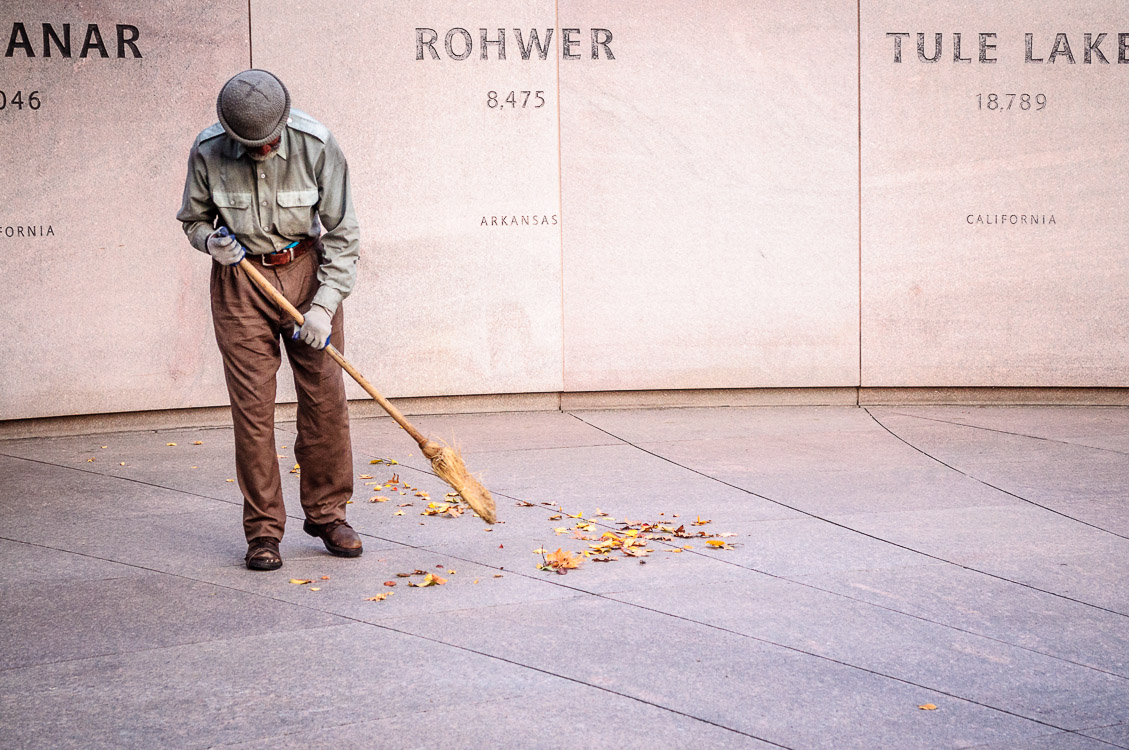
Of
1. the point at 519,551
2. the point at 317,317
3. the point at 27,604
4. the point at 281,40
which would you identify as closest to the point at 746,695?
the point at 519,551

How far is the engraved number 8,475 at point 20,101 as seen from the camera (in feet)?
24.5

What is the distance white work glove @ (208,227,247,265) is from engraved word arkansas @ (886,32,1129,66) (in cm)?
593

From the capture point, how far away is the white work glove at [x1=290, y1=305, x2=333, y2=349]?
4512 mm

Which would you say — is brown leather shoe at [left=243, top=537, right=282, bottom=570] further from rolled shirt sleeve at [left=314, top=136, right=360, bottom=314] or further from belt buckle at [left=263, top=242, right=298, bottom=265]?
belt buckle at [left=263, top=242, right=298, bottom=265]

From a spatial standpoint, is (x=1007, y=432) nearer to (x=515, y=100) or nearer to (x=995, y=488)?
(x=995, y=488)

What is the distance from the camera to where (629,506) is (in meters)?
5.63

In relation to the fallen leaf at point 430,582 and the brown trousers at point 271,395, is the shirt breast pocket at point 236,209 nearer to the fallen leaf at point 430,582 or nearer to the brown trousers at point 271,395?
the brown trousers at point 271,395

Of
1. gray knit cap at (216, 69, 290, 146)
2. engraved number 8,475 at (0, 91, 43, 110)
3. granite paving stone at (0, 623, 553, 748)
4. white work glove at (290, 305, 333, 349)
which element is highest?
engraved number 8,475 at (0, 91, 43, 110)

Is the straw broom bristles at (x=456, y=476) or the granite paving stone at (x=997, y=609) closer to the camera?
the granite paving stone at (x=997, y=609)

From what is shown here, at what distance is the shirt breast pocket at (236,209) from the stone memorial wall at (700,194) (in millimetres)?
3492

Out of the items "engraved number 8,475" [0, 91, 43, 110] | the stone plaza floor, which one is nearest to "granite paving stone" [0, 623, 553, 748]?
the stone plaza floor

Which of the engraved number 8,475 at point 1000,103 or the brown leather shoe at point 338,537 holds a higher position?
the engraved number 8,475 at point 1000,103

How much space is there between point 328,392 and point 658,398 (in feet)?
14.3

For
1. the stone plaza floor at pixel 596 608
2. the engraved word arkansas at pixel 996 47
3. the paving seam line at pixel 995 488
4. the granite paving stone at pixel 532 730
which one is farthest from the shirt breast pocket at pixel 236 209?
the engraved word arkansas at pixel 996 47
